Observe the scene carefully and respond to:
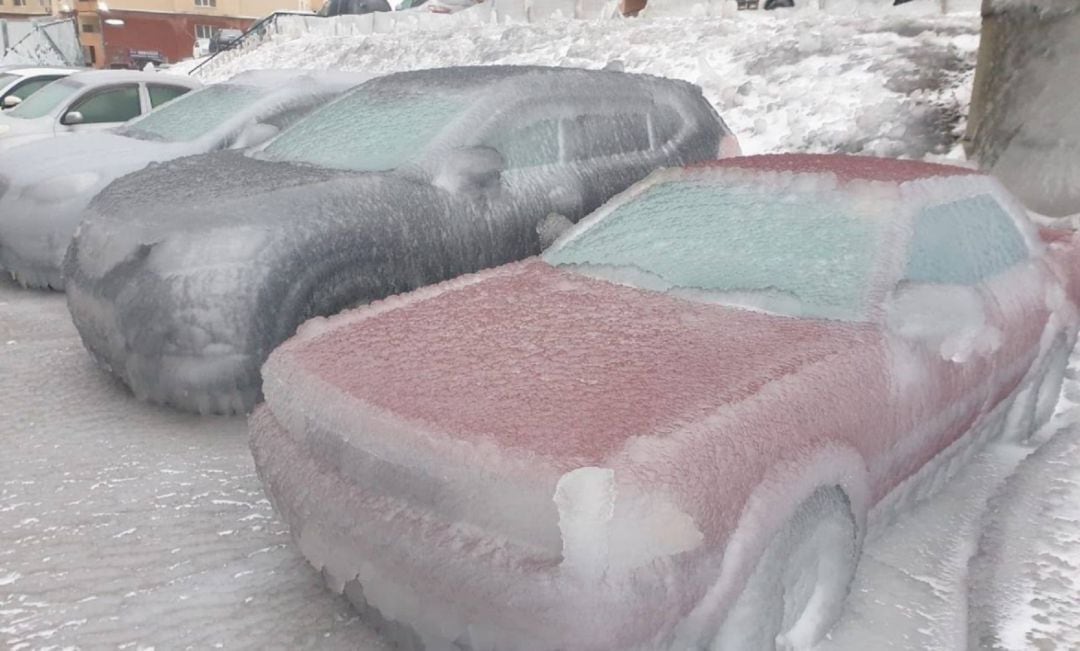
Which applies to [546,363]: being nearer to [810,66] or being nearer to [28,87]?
[810,66]

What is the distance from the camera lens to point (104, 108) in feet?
26.4

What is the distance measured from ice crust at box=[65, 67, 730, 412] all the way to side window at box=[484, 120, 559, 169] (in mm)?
13

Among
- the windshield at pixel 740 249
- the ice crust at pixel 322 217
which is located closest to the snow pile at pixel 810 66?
the ice crust at pixel 322 217

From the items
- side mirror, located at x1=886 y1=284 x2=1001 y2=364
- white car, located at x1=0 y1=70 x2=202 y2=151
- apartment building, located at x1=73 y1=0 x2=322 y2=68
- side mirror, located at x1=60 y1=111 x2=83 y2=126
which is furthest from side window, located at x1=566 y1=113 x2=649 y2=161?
apartment building, located at x1=73 y1=0 x2=322 y2=68

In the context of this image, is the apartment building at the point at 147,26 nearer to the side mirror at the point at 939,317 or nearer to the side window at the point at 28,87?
the side window at the point at 28,87

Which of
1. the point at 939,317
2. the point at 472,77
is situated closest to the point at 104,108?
the point at 472,77

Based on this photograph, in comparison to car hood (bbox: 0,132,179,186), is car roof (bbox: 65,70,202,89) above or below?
above

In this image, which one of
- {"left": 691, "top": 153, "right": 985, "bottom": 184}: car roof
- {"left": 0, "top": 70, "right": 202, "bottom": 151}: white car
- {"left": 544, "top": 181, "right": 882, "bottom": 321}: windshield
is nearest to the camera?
{"left": 544, "top": 181, "right": 882, "bottom": 321}: windshield

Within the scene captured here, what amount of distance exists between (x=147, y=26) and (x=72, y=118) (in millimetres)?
38129

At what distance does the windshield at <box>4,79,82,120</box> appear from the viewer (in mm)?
8062

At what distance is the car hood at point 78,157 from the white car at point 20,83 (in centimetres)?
434

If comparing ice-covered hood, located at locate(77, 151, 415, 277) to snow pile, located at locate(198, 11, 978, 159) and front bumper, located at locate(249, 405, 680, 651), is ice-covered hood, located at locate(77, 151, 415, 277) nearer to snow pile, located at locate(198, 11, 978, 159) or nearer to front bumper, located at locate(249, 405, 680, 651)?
front bumper, located at locate(249, 405, 680, 651)

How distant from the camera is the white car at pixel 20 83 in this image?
974 centimetres

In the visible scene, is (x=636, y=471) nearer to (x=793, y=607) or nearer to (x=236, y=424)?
(x=793, y=607)
